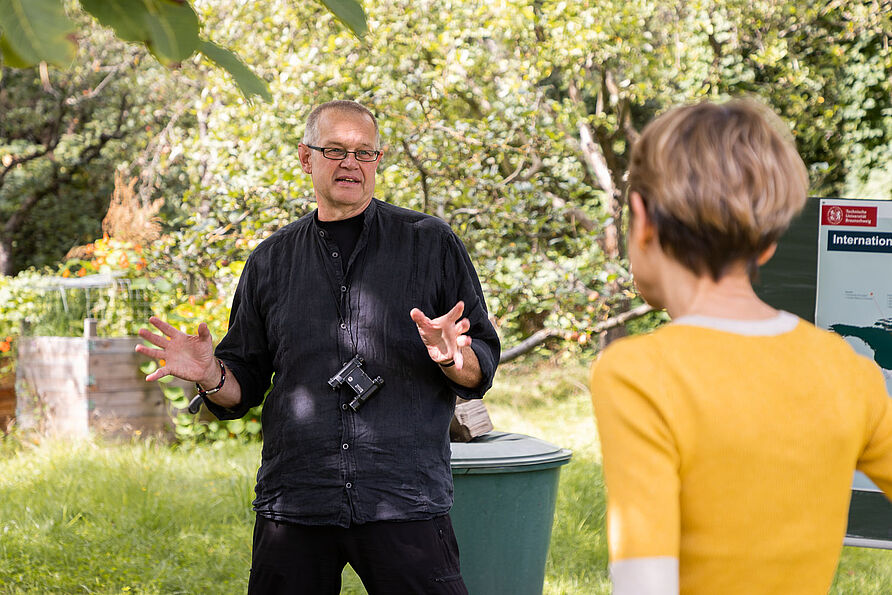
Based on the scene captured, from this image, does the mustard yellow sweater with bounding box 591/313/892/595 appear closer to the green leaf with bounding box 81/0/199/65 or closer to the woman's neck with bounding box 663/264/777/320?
the woman's neck with bounding box 663/264/777/320

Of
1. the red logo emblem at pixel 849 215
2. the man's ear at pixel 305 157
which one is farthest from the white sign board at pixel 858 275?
the man's ear at pixel 305 157

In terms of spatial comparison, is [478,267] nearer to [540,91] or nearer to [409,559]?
[540,91]

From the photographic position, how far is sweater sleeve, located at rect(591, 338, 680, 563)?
1.08 metres

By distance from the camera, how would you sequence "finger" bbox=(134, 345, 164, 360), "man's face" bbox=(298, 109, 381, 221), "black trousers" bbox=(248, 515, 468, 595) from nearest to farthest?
"black trousers" bbox=(248, 515, 468, 595) < "finger" bbox=(134, 345, 164, 360) < "man's face" bbox=(298, 109, 381, 221)

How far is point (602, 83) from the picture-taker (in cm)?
953

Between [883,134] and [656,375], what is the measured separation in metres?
13.7

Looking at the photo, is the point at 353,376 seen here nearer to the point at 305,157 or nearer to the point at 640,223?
the point at 305,157

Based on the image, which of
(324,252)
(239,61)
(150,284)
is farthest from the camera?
(150,284)

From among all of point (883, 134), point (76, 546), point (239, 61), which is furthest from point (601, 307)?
point (883, 134)

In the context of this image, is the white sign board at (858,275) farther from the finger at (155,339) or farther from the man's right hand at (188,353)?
the finger at (155,339)

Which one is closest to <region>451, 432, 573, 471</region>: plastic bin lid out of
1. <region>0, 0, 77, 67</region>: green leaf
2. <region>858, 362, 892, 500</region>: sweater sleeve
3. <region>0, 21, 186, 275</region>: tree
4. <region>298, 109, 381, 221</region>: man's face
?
<region>298, 109, 381, 221</region>: man's face

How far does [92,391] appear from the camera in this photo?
23.2 ft

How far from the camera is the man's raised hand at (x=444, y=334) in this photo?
2.38 metres

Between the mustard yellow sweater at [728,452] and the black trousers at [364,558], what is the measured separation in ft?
4.80
